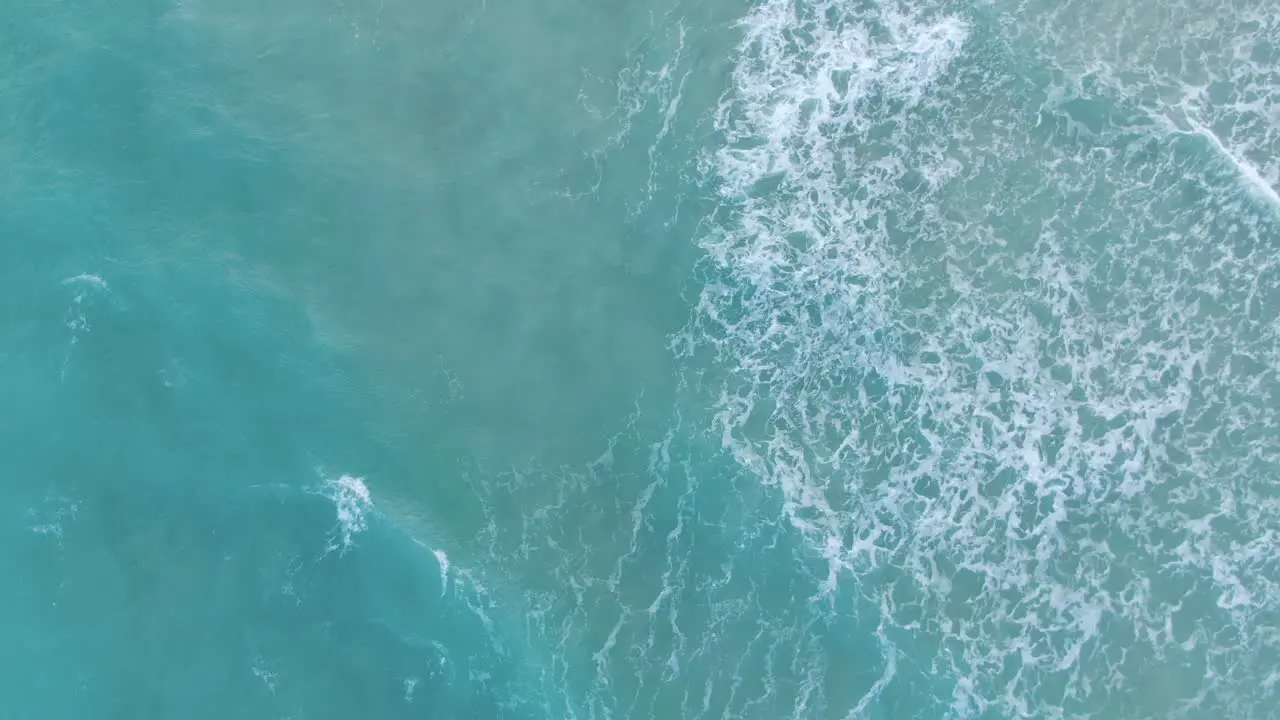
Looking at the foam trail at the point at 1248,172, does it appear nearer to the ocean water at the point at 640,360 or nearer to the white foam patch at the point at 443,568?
the ocean water at the point at 640,360

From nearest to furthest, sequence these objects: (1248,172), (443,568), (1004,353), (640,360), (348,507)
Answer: (443,568)
(348,507)
(1004,353)
(1248,172)
(640,360)

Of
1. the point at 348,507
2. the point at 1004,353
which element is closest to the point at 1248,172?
the point at 1004,353

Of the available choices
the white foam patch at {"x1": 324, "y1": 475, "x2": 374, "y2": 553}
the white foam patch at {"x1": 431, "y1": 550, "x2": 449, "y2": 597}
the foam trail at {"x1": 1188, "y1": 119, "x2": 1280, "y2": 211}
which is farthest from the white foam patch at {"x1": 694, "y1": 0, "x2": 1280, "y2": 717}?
the white foam patch at {"x1": 324, "y1": 475, "x2": 374, "y2": 553}

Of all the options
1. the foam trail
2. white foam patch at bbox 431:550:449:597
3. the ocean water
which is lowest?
white foam patch at bbox 431:550:449:597

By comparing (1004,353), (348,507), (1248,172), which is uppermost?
(1248,172)

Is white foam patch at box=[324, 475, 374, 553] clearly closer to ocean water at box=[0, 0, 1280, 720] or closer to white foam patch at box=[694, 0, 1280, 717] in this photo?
ocean water at box=[0, 0, 1280, 720]

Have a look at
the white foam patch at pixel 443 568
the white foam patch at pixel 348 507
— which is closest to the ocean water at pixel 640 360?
the white foam patch at pixel 443 568

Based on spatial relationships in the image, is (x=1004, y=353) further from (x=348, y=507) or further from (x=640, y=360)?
(x=348, y=507)
